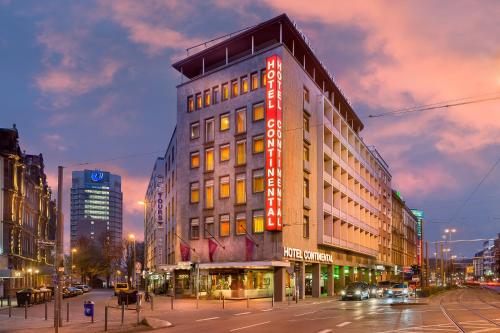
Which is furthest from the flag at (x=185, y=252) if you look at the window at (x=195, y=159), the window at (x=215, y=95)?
the window at (x=215, y=95)

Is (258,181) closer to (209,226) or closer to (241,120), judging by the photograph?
(241,120)

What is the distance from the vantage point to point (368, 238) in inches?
3526

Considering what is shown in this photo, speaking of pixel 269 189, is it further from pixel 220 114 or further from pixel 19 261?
pixel 19 261

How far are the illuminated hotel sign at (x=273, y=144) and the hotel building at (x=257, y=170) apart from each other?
90 mm

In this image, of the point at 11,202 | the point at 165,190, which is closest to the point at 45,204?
the point at 165,190

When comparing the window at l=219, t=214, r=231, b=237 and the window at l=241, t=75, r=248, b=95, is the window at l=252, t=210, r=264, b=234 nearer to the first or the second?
the window at l=219, t=214, r=231, b=237

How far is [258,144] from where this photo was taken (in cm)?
5672

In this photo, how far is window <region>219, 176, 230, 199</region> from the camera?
59312mm

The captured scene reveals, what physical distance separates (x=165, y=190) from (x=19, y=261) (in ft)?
74.7

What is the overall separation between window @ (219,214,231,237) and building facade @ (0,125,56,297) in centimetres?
1650

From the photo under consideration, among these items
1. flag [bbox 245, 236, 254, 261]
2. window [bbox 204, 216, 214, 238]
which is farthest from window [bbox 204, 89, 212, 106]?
flag [bbox 245, 236, 254, 261]

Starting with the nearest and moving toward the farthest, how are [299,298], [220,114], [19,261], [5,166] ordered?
[299,298] < [220,114] < [5,166] < [19,261]

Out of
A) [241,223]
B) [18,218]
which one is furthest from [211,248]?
[18,218]

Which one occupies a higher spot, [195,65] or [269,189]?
[195,65]
